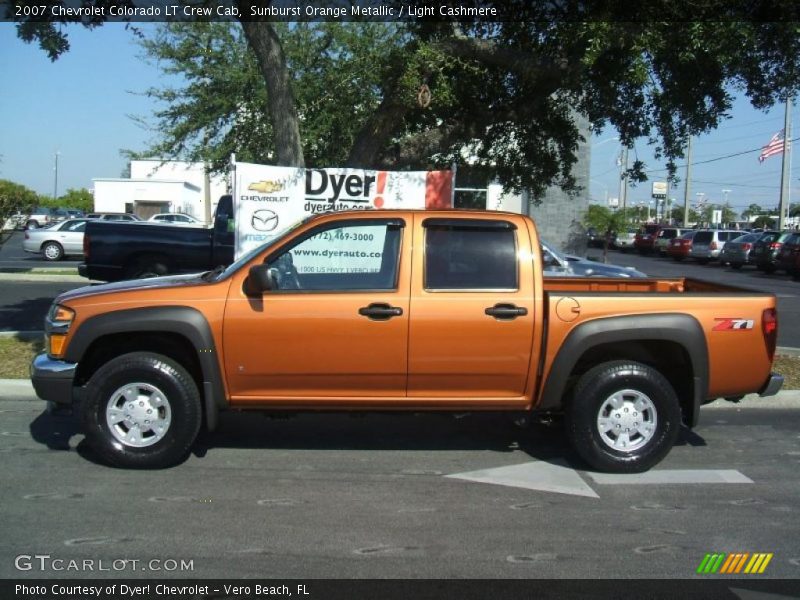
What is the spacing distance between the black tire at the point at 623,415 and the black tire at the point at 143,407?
2745 millimetres

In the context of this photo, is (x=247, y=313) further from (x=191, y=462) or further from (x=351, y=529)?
(x=351, y=529)

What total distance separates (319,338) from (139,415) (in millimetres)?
1399

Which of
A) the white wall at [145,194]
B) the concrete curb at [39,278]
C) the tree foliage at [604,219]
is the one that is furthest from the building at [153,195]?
the concrete curb at [39,278]

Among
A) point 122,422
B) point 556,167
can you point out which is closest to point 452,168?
point 556,167

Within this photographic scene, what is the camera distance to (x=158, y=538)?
14.4ft

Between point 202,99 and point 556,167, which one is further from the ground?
point 202,99

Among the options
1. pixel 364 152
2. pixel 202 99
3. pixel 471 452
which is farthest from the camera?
pixel 202 99

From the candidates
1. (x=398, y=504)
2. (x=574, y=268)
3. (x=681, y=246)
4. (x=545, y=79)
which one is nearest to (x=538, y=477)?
(x=398, y=504)

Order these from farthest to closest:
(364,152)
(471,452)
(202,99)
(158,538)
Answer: (202,99) < (364,152) < (471,452) < (158,538)

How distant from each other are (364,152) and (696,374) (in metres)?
5.17

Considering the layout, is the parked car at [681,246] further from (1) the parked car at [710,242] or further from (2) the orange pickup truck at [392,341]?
(2) the orange pickup truck at [392,341]

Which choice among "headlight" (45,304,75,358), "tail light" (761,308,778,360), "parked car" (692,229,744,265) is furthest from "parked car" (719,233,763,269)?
"headlight" (45,304,75,358)

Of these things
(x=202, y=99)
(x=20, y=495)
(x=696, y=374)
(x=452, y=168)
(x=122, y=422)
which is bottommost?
(x=20, y=495)

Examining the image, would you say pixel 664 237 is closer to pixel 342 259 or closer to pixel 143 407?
pixel 342 259
